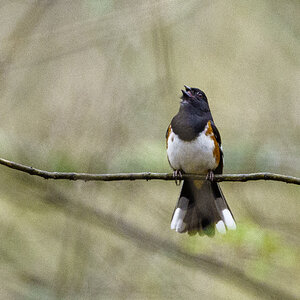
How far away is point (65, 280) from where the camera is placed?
4109mm

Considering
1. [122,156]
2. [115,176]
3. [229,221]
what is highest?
[122,156]

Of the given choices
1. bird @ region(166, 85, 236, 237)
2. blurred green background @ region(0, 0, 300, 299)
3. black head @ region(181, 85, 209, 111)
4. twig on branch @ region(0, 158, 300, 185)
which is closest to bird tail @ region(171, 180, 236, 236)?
bird @ region(166, 85, 236, 237)

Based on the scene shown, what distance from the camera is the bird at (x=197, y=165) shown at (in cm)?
455

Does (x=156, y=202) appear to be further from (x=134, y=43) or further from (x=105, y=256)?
(x=134, y=43)

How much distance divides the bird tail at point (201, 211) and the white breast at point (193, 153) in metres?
0.20

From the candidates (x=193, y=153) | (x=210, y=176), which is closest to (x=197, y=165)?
(x=193, y=153)

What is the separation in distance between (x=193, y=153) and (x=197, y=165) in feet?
0.41

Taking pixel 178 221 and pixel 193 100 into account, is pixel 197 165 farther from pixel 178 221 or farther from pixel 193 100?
pixel 193 100

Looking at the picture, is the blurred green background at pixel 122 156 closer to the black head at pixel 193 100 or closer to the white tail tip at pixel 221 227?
the white tail tip at pixel 221 227

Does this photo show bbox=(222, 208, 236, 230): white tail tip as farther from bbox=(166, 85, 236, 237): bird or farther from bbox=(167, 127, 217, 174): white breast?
bbox=(167, 127, 217, 174): white breast

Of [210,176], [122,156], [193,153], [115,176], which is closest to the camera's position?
[115,176]

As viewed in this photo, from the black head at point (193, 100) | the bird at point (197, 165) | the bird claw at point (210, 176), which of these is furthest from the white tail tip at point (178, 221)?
the black head at point (193, 100)

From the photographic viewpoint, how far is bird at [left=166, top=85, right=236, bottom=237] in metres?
4.55

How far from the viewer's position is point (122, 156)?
15.5 ft
